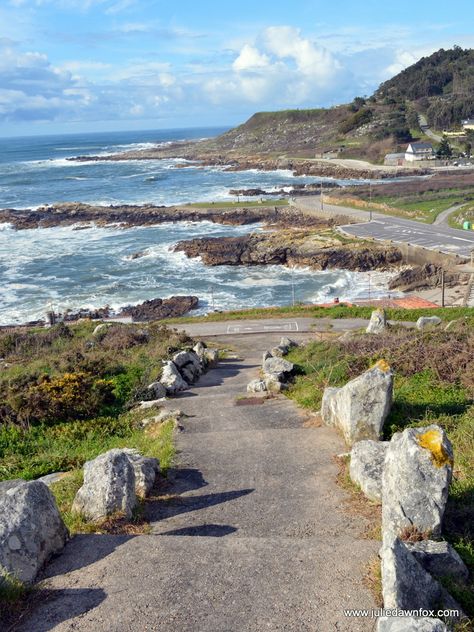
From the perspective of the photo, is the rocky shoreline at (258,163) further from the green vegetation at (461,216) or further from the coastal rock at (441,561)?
the coastal rock at (441,561)

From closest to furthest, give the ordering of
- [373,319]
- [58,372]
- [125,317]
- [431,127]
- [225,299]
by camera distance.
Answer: [58,372] < [373,319] < [125,317] < [225,299] < [431,127]

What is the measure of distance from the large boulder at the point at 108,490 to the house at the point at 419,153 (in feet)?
341

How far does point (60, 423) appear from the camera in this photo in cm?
1509

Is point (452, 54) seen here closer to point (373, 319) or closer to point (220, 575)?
point (373, 319)

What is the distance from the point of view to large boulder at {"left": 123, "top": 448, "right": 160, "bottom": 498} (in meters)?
9.17

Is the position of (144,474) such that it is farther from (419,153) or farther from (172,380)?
(419,153)

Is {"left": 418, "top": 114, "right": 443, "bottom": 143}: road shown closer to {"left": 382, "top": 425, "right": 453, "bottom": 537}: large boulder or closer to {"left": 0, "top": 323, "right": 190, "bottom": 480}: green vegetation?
{"left": 0, "top": 323, "right": 190, "bottom": 480}: green vegetation

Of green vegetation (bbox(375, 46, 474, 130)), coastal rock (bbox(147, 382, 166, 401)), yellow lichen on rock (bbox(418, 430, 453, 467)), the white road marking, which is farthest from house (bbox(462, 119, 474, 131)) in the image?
yellow lichen on rock (bbox(418, 430, 453, 467))

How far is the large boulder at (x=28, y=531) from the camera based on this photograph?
257 inches

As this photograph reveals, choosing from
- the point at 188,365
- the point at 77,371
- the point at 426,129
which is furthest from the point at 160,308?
the point at 426,129

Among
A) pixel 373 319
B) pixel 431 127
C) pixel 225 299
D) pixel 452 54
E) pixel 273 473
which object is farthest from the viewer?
pixel 452 54

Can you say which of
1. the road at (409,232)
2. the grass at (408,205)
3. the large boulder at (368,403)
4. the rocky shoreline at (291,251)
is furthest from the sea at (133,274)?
the large boulder at (368,403)

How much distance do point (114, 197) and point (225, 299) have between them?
179 feet

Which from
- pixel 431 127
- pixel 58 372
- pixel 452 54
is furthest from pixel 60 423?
pixel 452 54
